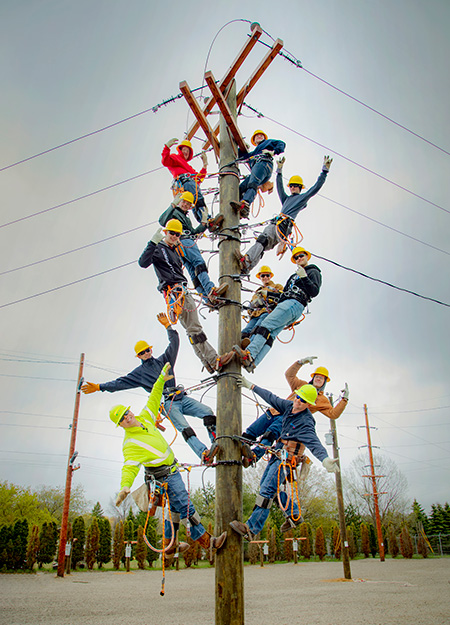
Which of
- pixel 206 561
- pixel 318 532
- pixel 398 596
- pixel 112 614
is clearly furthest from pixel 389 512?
pixel 112 614

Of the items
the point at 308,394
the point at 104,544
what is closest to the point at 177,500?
the point at 308,394

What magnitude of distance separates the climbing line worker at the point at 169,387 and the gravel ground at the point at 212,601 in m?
6.28

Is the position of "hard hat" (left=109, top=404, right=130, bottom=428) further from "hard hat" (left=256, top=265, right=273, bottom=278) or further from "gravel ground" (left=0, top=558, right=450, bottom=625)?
"gravel ground" (left=0, top=558, right=450, bottom=625)

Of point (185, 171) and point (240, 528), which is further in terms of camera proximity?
point (185, 171)

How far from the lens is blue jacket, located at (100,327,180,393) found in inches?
221

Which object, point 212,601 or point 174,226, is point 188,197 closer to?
point 174,226

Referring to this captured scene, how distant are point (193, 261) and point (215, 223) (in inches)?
24.8

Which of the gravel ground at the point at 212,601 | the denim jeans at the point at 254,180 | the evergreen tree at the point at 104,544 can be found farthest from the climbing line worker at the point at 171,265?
the evergreen tree at the point at 104,544

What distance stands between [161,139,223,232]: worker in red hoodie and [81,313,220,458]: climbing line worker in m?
2.05

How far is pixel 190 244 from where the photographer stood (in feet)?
19.5

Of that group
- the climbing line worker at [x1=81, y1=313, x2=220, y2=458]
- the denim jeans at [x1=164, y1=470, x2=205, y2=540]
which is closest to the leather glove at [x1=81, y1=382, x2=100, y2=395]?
the climbing line worker at [x1=81, y1=313, x2=220, y2=458]

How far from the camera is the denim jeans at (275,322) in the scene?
17.6 ft

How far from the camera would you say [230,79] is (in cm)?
628

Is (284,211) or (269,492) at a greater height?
(284,211)
